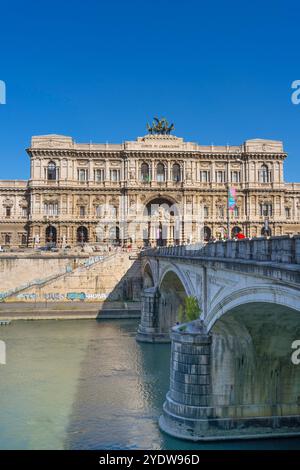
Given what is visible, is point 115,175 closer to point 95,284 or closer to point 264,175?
point 264,175

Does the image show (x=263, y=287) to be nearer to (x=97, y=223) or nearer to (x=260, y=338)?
(x=260, y=338)

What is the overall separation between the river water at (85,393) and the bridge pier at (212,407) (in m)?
0.48

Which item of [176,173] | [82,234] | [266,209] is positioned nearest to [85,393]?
[82,234]

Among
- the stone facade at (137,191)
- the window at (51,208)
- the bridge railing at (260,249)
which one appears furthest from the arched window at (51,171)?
the bridge railing at (260,249)

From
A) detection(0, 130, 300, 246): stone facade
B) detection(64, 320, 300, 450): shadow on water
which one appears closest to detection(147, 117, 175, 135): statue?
detection(0, 130, 300, 246): stone facade

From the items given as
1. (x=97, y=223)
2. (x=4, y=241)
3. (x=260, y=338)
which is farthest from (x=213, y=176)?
(x=260, y=338)

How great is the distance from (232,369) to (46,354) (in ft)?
65.2

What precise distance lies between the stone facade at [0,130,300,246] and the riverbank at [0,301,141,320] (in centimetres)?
2410

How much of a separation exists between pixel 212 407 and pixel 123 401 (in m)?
7.22

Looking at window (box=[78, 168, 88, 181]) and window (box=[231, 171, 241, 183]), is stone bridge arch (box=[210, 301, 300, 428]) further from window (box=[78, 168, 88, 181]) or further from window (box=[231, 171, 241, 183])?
window (box=[231, 171, 241, 183])

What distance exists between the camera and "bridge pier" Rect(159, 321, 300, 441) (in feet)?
67.3

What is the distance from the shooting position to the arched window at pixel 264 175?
8625cm

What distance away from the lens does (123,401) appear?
26.4 m

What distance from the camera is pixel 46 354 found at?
37.1m
